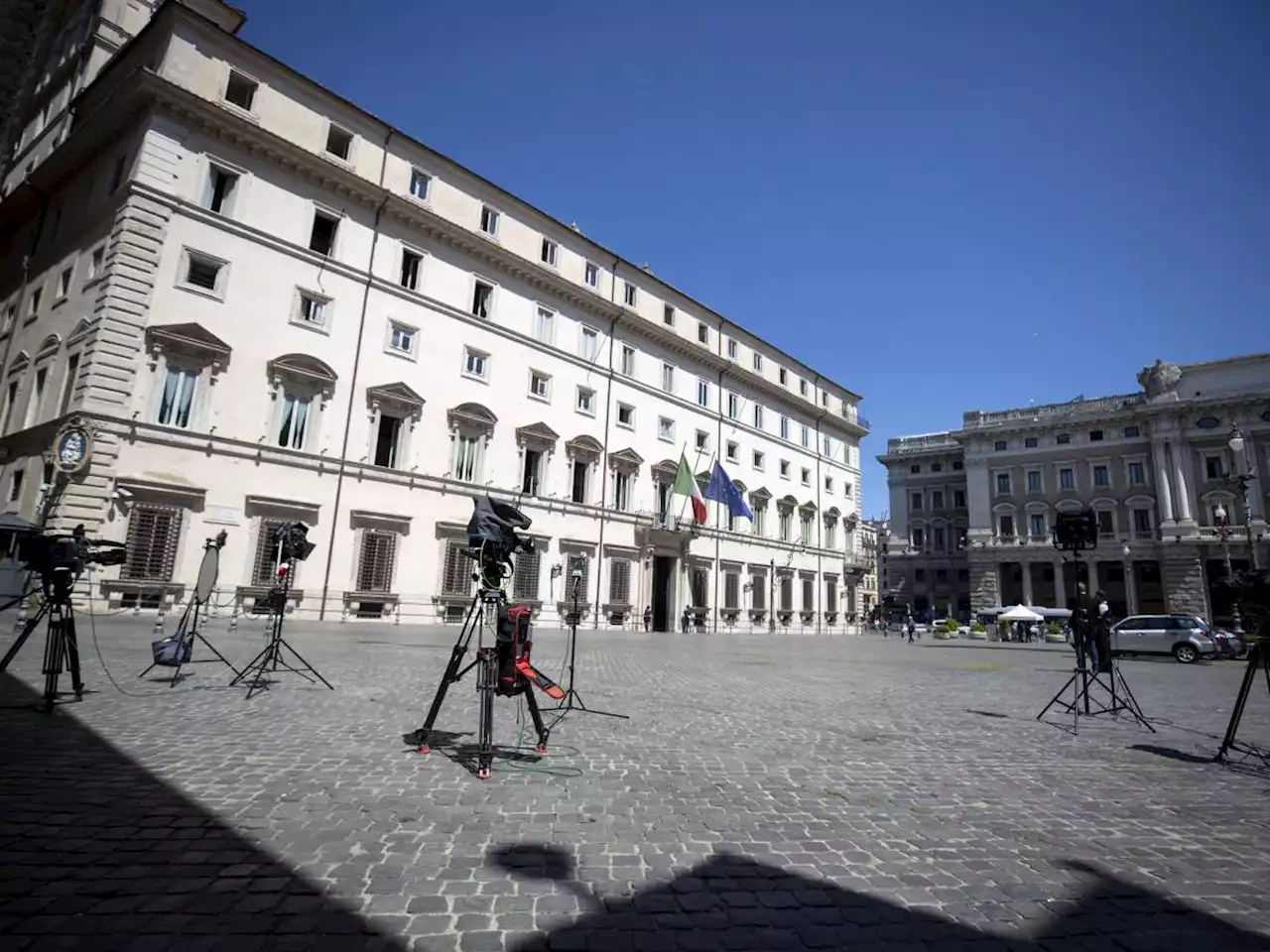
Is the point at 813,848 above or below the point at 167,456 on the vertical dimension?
below

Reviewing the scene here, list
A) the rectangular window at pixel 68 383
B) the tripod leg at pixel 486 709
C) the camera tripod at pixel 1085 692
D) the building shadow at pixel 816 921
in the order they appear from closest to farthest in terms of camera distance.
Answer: the building shadow at pixel 816 921 < the tripod leg at pixel 486 709 < the camera tripod at pixel 1085 692 < the rectangular window at pixel 68 383

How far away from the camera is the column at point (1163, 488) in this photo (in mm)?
53125

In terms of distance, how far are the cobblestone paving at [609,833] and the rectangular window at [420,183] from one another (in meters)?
23.6

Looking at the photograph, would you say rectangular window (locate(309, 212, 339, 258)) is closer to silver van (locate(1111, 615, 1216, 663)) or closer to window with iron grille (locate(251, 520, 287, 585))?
window with iron grille (locate(251, 520, 287, 585))

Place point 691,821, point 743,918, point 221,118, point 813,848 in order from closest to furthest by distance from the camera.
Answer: point 743,918
point 813,848
point 691,821
point 221,118

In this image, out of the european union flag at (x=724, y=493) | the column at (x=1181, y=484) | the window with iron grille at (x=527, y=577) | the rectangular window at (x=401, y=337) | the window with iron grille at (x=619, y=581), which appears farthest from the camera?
the column at (x=1181, y=484)

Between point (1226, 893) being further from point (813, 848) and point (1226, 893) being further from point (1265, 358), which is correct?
point (1265, 358)

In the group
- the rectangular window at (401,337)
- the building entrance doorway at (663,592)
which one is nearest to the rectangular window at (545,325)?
the rectangular window at (401,337)

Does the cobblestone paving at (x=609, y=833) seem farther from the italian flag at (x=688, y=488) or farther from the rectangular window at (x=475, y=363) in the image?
the italian flag at (x=688, y=488)

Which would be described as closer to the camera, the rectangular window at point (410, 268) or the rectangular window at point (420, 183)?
the rectangular window at point (410, 268)

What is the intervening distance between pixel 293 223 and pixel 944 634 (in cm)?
4614

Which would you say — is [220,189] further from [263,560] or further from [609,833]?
[609,833]

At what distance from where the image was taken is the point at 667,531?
113 ft

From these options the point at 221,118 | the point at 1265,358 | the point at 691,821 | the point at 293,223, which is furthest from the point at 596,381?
the point at 1265,358
